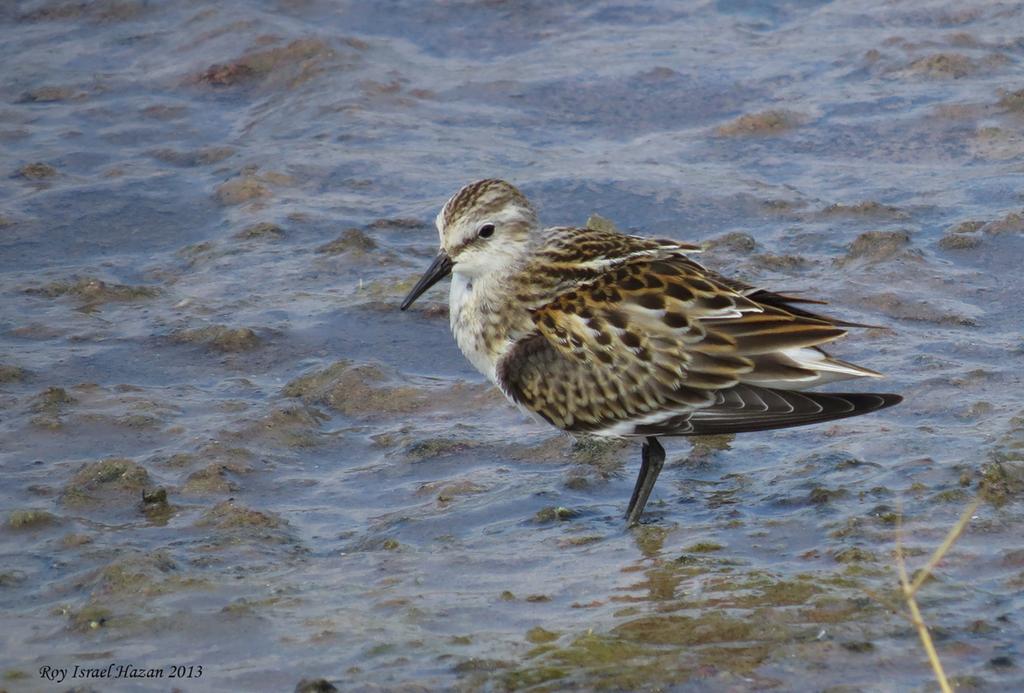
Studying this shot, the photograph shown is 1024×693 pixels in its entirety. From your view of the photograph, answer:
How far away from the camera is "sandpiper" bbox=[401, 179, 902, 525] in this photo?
674cm

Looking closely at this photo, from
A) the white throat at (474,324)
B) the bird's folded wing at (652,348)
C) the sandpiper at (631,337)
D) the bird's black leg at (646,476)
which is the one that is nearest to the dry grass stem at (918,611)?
the sandpiper at (631,337)

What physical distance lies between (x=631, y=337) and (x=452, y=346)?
2299mm

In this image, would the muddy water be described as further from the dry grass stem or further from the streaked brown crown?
the streaked brown crown

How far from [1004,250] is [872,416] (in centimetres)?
222

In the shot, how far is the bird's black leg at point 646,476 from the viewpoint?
6.92 meters

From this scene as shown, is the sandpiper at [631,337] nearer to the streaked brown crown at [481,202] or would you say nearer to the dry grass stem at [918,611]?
the streaked brown crown at [481,202]

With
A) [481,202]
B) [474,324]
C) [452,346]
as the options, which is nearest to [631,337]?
[474,324]

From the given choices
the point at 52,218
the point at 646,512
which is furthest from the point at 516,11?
the point at 646,512

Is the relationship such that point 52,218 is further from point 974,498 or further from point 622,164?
point 974,498

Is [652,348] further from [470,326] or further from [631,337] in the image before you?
[470,326]

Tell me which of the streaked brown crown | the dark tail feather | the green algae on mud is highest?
the streaked brown crown

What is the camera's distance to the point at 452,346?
9.05 metres

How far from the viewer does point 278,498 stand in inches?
287

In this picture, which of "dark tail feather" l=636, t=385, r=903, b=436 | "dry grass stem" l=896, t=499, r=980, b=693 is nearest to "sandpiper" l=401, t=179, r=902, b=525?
"dark tail feather" l=636, t=385, r=903, b=436
